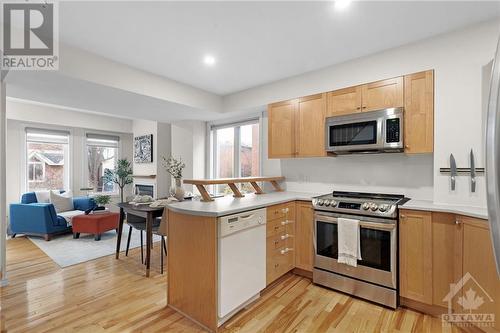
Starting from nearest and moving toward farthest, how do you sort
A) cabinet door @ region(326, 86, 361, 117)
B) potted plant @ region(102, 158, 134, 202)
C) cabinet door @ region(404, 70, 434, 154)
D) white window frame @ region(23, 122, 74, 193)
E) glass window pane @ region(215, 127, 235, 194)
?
1. cabinet door @ region(404, 70, 434, 154)
2. cabinet door @ region(326, 86, 361, 117)
3. glass window pane @ region(215, 127, 235, 194)
4. white window frame @ region(23, 122, 74, 193)
5. potted plant @ region(102, 158, 134, 202)

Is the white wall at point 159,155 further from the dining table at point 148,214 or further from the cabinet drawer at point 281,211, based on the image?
the cabinet drawer at point 281,211

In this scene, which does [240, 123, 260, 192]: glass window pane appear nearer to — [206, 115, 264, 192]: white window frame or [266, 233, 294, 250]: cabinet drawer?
[206, 115, 264, 192]: white window frame

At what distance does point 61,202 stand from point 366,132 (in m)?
5.63

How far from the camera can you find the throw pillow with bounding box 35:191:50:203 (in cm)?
467

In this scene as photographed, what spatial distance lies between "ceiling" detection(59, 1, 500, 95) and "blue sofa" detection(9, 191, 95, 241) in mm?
3162

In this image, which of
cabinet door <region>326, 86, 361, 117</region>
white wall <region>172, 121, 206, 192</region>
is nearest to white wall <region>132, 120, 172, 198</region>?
white wall <region>172, 121, 206, 192</region>

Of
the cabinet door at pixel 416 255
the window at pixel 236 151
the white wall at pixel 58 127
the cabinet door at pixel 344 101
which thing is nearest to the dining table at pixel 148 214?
the window at pixel 236 151

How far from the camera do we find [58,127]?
17.9 ft

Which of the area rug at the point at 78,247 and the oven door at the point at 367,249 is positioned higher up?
the oven door at the point at 367,249

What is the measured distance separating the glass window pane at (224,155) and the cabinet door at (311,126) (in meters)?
1.81

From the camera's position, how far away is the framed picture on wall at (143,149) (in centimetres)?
612

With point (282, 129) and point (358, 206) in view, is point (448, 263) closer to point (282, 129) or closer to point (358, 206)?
point (358, 206)

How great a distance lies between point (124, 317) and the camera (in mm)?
2074

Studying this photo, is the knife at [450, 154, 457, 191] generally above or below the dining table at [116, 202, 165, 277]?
above
